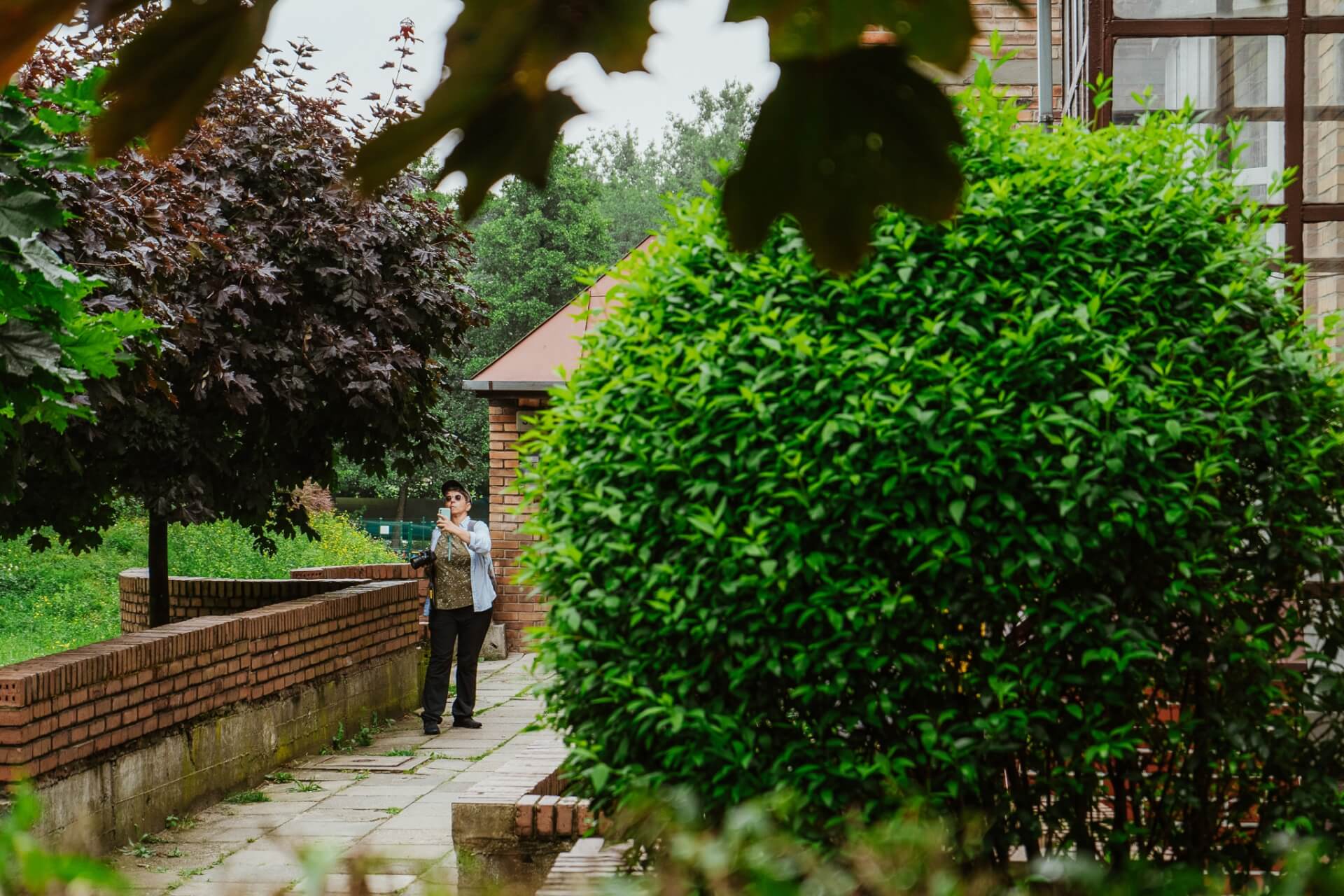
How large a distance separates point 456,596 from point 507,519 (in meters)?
4.80

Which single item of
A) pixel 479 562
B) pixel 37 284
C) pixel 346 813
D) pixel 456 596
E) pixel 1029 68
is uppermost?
pixel 1029 68

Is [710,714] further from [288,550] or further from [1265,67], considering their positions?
[288,550]

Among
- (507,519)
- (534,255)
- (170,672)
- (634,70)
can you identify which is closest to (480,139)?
(634,70)

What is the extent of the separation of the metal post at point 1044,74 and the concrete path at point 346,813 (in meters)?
4.35

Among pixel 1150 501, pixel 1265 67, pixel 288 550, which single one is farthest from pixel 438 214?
pixel 288 550

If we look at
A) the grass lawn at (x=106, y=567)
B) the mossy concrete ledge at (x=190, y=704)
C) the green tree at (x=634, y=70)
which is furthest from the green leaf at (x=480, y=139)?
the grass lawn at (x=106, y=567)

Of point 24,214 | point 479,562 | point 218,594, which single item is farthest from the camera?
point 218,594

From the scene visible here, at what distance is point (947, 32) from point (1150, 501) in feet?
9.54

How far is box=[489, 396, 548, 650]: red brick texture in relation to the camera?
14.6m

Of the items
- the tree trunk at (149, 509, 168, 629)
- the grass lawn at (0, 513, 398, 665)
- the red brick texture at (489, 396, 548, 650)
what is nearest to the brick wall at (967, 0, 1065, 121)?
the tree trunk at (149, 509, 168, 629)

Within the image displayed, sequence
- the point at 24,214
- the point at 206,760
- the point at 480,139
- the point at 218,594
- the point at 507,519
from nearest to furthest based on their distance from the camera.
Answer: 1. the point at 480,139
2. the point at 24,214
3. the point at 206,760
4. the point at 218,594
5. the point at 507,519

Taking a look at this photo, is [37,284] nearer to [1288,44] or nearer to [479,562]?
[1288,44]

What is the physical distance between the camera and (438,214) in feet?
32.5

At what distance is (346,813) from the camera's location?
294 inches
